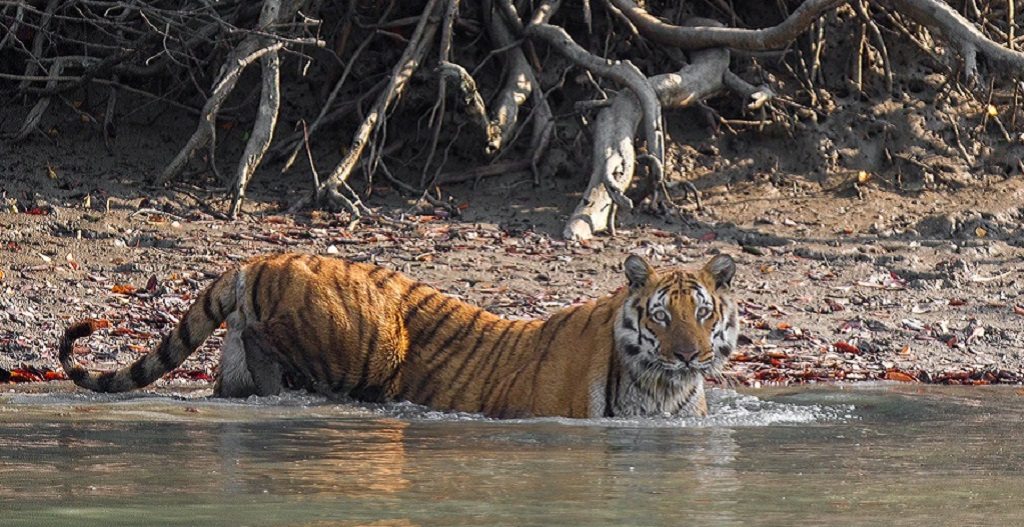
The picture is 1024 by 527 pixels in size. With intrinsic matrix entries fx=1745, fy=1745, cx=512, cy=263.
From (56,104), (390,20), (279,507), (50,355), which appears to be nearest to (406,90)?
(390,20)

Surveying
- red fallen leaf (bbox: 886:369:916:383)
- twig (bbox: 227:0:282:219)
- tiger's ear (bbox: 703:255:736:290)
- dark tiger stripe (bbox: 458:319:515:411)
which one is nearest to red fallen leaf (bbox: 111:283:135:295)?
twig (bbox: 227:0:282:219)

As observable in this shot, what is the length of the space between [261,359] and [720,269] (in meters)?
2.01

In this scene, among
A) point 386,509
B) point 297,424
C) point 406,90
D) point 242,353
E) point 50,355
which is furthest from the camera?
point 406,90

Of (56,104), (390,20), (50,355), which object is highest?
(390,20)

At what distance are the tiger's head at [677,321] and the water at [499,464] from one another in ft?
0.86

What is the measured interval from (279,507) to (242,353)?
9.61ft

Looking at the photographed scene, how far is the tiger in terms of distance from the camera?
7.04m

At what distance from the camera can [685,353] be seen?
22.6 feet

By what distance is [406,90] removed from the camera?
12492mm

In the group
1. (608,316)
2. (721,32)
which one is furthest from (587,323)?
(721,32)

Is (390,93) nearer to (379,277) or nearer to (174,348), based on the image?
(379,277)

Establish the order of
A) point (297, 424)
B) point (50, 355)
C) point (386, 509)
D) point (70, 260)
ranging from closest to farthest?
point (386, 509)
point (297, 424)
point (50, 355)
point (70, 260)

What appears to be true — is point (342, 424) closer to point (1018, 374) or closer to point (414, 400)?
point (414, 400)

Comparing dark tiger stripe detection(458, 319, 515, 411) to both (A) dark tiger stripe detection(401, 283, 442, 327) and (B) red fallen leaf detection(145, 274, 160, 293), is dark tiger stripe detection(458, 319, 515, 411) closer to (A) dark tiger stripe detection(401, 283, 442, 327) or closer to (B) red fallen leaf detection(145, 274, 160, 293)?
(A) dark tiger stripe detection(401, 283, 442, 327)
